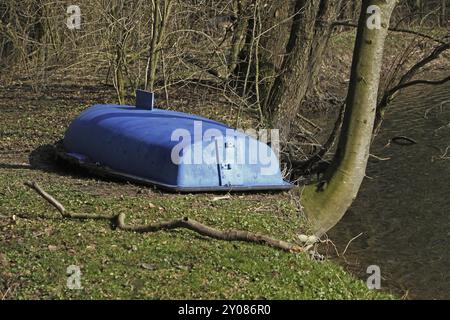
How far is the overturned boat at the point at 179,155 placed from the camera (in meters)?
9.16

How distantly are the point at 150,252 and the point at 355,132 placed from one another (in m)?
3.81

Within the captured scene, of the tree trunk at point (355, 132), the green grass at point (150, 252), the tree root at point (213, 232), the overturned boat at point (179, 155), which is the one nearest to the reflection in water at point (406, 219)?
the tree trunk at point (355, 132)

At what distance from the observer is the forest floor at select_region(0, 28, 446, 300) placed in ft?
19.9

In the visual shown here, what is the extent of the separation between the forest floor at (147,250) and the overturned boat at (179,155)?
7.8 inches

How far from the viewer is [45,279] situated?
614 centimetres

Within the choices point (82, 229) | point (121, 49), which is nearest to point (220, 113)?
point (121, 49)

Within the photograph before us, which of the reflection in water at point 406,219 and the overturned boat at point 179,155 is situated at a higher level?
the overturned boat at point 179,155

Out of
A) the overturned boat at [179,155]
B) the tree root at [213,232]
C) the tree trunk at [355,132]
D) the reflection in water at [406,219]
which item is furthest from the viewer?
the reflection in water at [406,219]

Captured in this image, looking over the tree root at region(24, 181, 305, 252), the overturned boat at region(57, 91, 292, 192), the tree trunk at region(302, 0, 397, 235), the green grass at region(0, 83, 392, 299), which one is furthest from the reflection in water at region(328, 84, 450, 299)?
the tree root at region(24, 181, 305, 252)

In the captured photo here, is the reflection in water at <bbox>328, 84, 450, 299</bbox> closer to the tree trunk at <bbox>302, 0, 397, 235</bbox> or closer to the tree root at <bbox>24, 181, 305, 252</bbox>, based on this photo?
the tree trunk at <bbox>302, 0, 397, 235</bbox>

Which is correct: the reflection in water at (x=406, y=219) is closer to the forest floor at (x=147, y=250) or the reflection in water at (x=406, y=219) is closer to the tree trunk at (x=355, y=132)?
the tree trunk at (x=355, y=132)

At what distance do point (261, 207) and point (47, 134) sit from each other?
5403 millimetres

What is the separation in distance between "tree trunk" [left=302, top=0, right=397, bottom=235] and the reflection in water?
81cm

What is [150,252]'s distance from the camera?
6805mm
